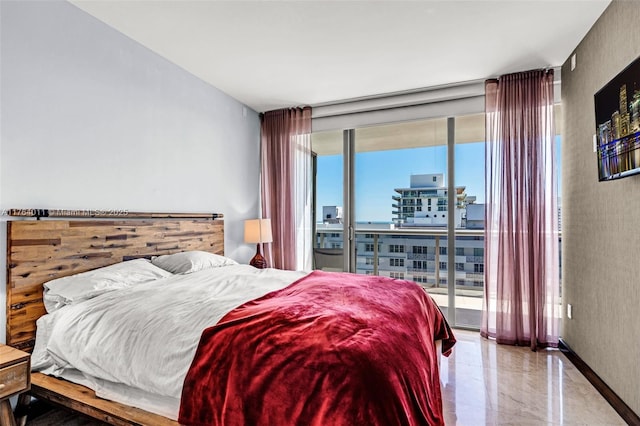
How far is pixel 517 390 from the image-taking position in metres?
2.34

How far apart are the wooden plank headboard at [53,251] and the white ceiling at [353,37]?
1.52 m

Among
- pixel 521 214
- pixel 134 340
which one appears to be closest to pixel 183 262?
pixel 134 340

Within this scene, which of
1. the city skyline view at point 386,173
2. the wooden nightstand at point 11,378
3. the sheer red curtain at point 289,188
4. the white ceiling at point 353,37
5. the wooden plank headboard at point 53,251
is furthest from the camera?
the sheer red curtain at point 289,188

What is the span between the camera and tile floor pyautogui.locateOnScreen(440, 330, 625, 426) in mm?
2020

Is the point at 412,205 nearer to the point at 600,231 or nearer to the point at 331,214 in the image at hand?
the point at 331,214

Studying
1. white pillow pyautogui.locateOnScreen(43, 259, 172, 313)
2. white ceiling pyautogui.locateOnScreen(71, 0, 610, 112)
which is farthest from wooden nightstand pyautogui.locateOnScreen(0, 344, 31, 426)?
white ceiling pyautogui.locateOnScreen(71, 0, 610, 112)

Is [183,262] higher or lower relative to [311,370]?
higher

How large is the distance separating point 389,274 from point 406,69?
2.35 meters

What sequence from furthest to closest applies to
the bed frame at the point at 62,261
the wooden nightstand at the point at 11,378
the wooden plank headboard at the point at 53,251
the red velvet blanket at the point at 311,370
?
the wooden plank headboard at the point at 53,251 < the bed frame at the point at 62,261 < the wooden nightstand at the point at 11,378 < the red velvet blanket at the point at 311,370

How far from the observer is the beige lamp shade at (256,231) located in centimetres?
393

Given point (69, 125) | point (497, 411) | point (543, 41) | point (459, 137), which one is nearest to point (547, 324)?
point (497, 411)

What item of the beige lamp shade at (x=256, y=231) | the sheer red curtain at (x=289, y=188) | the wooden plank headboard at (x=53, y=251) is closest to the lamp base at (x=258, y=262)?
the beige lamp shade at (x=256, y=231)

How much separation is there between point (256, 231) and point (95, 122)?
1.95 m

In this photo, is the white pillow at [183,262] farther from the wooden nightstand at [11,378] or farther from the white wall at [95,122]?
the wooden nightstand at [11,378]
